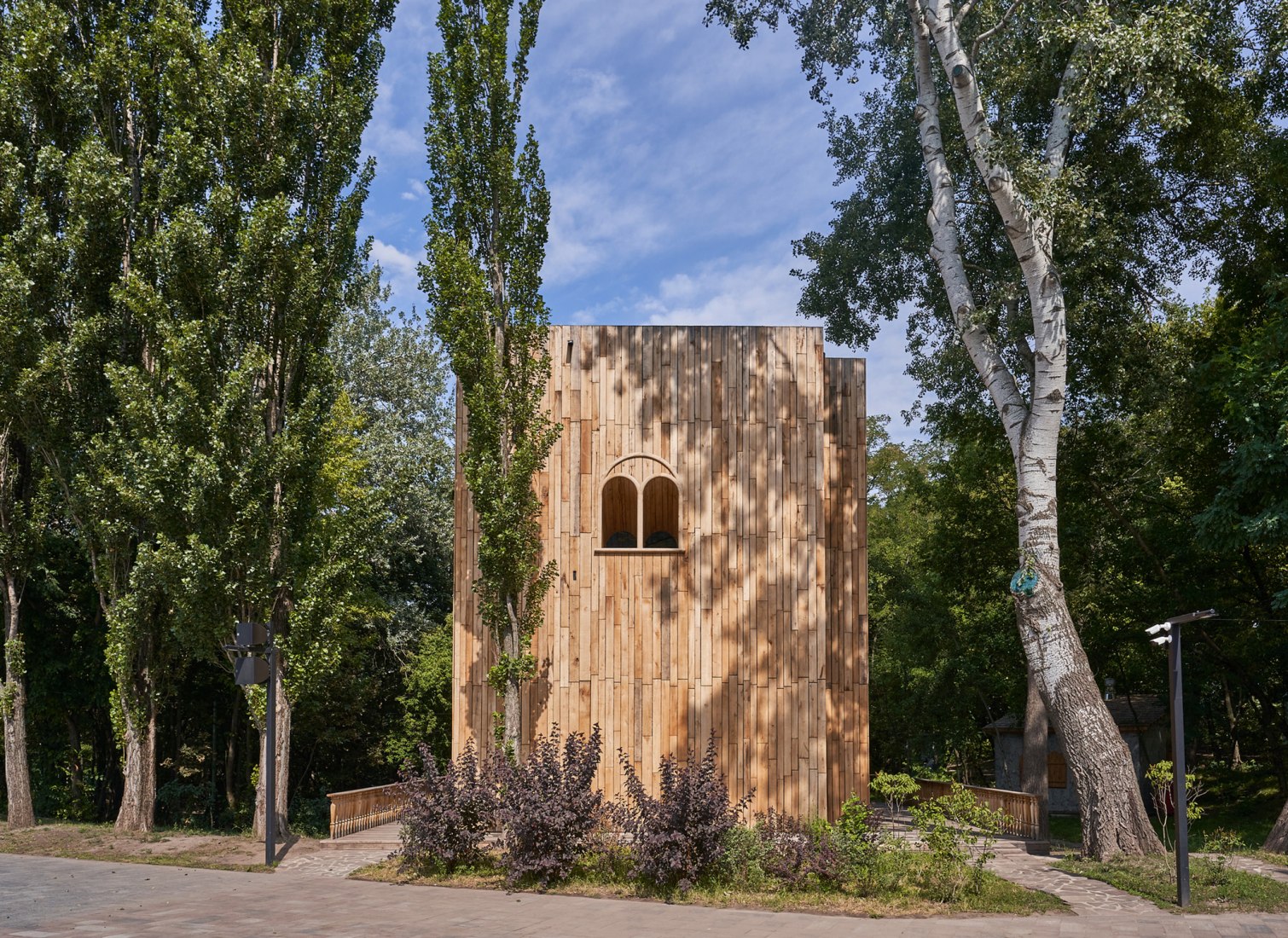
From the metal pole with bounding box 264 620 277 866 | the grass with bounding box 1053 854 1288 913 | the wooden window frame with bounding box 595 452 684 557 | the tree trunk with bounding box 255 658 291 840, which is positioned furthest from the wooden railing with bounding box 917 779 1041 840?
the tree trunk with bounding box 255 658 291 840

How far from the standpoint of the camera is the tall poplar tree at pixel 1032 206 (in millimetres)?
10625

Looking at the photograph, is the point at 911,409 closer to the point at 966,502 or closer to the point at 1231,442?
the point at 966,502

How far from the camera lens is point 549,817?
8.60 meters

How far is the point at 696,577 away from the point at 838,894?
4187mm

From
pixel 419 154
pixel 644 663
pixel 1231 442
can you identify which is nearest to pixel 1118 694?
Answer: pixel 1231 442

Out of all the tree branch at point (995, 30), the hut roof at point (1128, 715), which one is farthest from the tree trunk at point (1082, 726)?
the hut roof at point (1128, 715)

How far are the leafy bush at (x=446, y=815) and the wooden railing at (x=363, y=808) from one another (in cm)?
222

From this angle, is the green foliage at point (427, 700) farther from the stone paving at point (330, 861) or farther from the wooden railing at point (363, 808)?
the stone paving at point (330, 861)

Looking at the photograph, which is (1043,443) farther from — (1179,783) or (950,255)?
(1179,783)

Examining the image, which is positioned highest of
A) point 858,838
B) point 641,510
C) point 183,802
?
point 641,510

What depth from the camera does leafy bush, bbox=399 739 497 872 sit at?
9.12 m

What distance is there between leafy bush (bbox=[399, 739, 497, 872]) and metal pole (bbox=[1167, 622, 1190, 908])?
6.34 meters

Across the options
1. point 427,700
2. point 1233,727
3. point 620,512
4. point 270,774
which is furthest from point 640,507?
point 1233,727

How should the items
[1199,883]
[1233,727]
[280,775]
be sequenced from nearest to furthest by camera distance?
1. [1199,883]
2. [280,775]
3. [1233,727]
